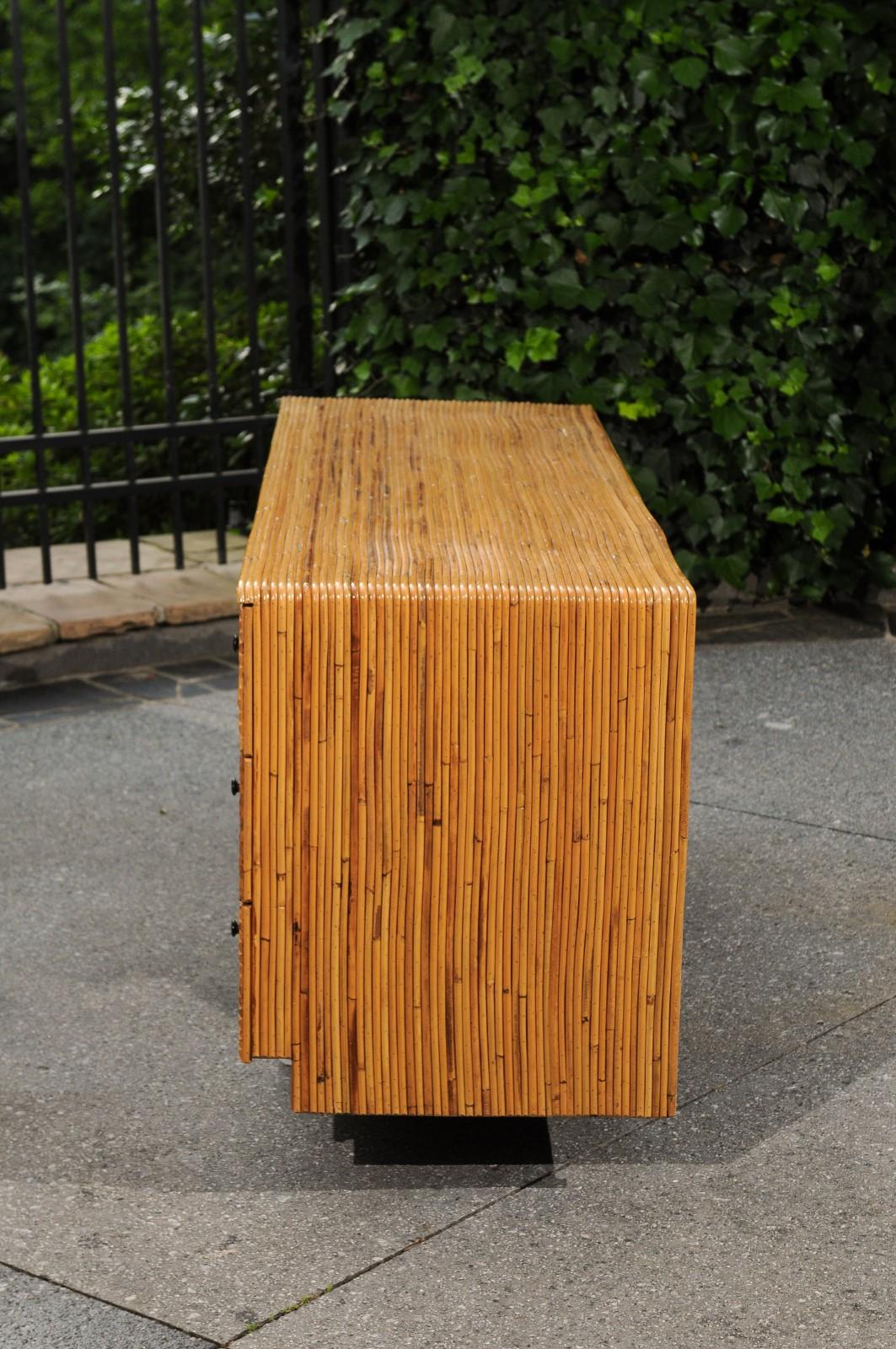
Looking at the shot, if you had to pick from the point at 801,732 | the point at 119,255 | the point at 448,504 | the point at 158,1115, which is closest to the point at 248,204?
the point at 119,255

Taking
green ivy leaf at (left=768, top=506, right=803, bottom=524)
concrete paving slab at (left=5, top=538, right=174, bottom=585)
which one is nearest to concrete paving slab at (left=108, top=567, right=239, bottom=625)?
concrete paving slab at (left=5, top=538, right=174, bottom=585)

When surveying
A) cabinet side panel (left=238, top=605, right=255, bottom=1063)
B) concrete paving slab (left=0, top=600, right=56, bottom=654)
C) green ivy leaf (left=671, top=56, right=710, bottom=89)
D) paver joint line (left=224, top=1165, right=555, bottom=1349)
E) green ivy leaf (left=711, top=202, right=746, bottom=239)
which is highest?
green ivy leaf (left=671, top=56, right=710, bottom=89)

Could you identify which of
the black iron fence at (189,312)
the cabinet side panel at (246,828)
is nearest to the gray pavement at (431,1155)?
the cabinet side panel at (246,828)

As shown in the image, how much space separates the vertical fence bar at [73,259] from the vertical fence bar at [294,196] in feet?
2.54

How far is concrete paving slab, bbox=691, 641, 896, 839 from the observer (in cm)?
461

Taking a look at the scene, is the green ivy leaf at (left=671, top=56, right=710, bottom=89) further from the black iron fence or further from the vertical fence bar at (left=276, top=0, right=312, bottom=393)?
the vertical fence bar at (left=276, top=0, right=312, bottom=393)

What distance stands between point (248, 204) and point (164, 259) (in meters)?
0.39

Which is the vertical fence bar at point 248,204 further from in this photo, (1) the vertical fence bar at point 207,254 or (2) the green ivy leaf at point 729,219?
(2) the green ivy leaf at point 729,219

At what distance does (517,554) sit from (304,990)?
2.51ft

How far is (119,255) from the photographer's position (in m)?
6.02

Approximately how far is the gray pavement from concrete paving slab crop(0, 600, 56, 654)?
1214 mm

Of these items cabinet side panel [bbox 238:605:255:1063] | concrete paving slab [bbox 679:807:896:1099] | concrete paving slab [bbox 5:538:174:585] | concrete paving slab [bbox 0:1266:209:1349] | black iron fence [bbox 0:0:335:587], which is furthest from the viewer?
concrete paving slab [bbox 5:538:174:585]

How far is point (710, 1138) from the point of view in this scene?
303 centimetres

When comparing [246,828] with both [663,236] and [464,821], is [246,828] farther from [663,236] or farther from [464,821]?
[663,236]
